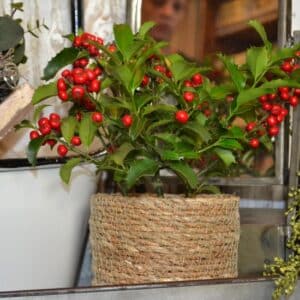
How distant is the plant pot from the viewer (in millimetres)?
896

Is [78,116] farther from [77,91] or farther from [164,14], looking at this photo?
[164,14]

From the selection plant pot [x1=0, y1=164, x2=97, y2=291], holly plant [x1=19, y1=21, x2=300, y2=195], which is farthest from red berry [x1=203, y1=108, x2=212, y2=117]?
plant pot [x1=0, y1=164, x2=97, y2=291]

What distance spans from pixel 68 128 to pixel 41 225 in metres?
0.18

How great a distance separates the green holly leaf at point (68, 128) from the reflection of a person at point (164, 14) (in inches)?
11.9

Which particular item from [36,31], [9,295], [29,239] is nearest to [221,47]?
[36,31]

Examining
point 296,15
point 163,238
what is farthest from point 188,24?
point 163,238

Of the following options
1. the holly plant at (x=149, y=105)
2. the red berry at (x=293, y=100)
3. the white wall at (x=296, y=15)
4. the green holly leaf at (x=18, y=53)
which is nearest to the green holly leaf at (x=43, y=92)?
the holly plant at (x=149, y=105)

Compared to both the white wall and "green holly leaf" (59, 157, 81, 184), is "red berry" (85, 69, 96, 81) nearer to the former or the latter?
"green holly leaf" (59, 157, 81, 184)

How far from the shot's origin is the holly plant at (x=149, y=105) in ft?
2.58

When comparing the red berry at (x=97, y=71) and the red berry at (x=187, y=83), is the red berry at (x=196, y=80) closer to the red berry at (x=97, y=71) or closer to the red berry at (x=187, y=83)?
the red berry at (x=187, y=83)

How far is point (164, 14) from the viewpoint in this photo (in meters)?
1.06

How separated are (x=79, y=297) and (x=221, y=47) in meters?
0.50

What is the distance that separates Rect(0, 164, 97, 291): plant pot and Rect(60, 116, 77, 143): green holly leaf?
13 centimetres

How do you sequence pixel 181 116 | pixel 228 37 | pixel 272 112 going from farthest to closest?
pixel 228 37 → pixel 272 112 → pixel 181 116
